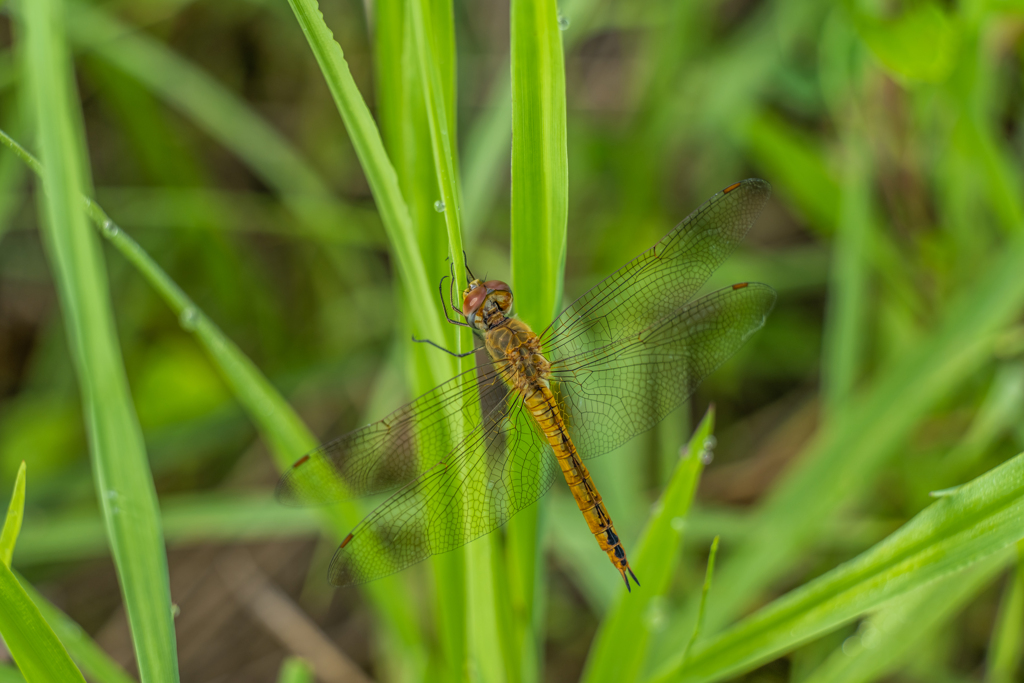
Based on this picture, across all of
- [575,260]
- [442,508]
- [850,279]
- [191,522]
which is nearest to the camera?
[442,508]

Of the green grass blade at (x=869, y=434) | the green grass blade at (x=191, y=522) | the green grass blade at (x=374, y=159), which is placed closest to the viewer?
the green grass blade at (x=374, y=159)

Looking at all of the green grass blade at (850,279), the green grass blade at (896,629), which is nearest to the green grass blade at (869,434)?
the green grass blade at (850,279)

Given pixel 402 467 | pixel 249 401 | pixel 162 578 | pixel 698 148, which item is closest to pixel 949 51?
pixel 698 148

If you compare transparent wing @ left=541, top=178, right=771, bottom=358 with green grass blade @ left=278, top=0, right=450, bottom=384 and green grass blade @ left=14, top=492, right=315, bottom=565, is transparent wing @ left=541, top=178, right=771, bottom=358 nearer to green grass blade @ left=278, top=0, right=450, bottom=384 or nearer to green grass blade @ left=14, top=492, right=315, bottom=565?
green grass blade @ left=278, top=0, right=450, bottom=384

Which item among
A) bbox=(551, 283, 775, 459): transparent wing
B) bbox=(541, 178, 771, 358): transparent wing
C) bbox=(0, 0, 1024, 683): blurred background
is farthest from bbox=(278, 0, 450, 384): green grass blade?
bbox=(0, 0, 1024, 683): blurred background

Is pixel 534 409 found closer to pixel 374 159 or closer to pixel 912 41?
pixel 374 159

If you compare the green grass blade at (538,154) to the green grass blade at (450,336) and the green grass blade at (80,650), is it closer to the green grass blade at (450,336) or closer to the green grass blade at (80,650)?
the green grass blade at (450,336)

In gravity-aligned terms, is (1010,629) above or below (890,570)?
below

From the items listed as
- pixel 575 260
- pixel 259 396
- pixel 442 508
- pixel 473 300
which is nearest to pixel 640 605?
pixel 442 508
